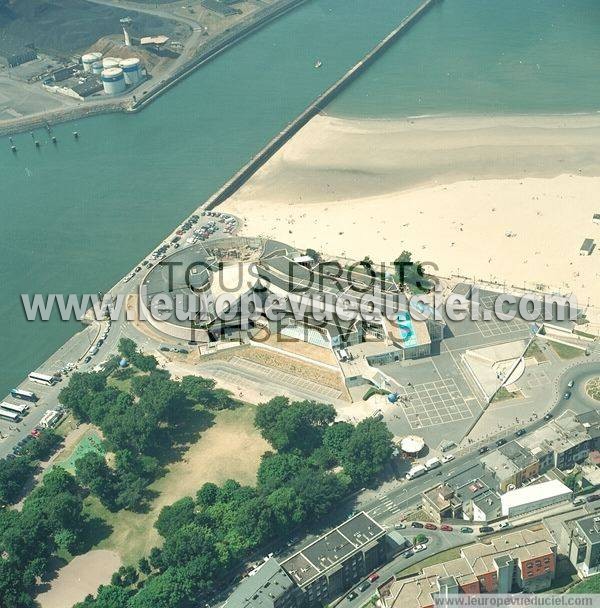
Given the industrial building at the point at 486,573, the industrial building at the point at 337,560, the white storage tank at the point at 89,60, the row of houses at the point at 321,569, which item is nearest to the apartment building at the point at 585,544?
the industrial building at the point at 486,573

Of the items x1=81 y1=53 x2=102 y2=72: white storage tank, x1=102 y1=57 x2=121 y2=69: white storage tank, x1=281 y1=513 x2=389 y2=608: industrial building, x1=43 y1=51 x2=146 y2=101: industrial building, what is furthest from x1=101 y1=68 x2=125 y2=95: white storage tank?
x1=281 y1=513 x2=389 y2=608: industrial building

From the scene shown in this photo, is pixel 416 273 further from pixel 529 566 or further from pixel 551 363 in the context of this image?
pixel 529 566

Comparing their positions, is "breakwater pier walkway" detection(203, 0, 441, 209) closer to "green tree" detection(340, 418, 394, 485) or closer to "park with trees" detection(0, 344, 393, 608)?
"park with trees" detection(0, 344, 393, 608)

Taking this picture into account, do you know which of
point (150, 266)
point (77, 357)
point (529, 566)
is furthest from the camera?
point (150, 266)

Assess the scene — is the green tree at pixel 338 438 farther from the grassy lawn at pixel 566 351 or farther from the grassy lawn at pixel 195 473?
the grassy lawn at pixel 566 351

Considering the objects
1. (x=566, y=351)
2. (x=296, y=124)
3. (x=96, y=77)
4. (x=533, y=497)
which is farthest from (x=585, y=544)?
(x=96, y=77)

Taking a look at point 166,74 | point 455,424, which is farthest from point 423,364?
point 166,74

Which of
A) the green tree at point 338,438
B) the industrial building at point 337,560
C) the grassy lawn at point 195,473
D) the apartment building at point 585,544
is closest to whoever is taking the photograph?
the apartment building at point 585,544
